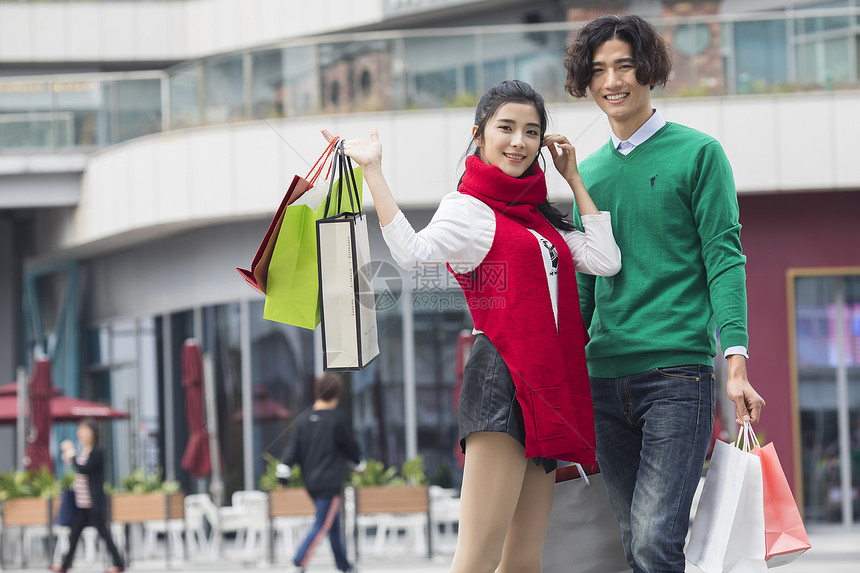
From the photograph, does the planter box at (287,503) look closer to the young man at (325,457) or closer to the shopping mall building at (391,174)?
the young man at (325,457)

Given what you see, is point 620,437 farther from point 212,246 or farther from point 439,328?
point 212,246

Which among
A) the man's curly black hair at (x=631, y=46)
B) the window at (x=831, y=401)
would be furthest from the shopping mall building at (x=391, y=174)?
the man's curly black hair at (x=631, y=46)

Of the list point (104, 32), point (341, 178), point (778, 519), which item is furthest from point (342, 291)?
point (104, 32)

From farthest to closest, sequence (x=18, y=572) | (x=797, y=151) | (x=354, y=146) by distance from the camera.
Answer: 1. (x=797, y=151)
2. (x=18, y=572)
3. (x=354, y=146)

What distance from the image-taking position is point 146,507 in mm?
12375

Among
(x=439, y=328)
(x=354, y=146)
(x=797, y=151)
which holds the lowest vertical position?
(x=439, y=328)

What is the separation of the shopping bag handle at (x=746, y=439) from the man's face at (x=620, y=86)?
3.17 feet

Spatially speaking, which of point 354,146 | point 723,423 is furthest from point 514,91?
point 723,423

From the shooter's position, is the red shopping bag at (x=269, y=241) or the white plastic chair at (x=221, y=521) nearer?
the red shopping bag at (x=269, y=241)

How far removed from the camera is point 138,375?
18.8 m

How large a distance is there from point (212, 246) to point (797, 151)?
8.39 m

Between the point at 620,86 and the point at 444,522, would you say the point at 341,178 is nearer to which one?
the point at 620,86

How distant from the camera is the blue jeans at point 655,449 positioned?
3.16m

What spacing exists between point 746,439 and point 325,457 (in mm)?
6934
